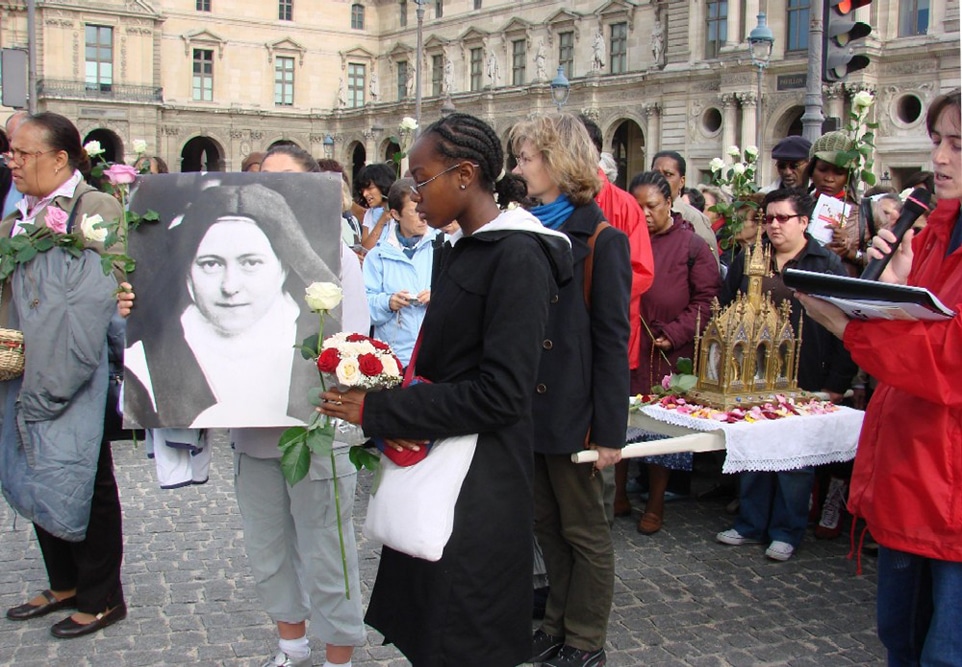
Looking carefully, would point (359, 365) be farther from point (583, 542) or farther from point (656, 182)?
point (656, 182)

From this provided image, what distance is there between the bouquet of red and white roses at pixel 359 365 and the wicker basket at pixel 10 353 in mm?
1914

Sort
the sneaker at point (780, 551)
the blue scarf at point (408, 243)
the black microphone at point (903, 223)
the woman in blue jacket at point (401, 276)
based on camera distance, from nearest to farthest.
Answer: the black microphone at point (903, 223) < the sneaker at point (780, 551) < the woman in blue jacket at point (401, 276) < the blue scarf at point (408, 243)

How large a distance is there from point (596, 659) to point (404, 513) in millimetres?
1741

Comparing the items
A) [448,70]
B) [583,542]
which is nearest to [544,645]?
[583,542]

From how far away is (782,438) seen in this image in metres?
4.84

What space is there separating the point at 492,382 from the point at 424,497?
361 mm

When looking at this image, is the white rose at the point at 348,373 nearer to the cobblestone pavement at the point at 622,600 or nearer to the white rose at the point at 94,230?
the white rose at the point at 94,230

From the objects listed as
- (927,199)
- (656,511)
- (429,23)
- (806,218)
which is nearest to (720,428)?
(656,511)

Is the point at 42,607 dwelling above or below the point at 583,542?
below

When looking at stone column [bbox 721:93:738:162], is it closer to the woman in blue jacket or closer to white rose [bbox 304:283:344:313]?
the woman in blue jacket

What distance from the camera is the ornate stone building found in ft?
96.4

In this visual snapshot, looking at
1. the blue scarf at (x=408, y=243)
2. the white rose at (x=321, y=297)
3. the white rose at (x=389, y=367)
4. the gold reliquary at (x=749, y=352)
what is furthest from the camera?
the blue scarf at (x=408, y=243)

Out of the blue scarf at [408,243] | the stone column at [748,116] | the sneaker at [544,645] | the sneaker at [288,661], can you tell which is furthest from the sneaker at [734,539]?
the stone column at [748,116]

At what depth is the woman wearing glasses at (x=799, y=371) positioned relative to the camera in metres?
5.32
